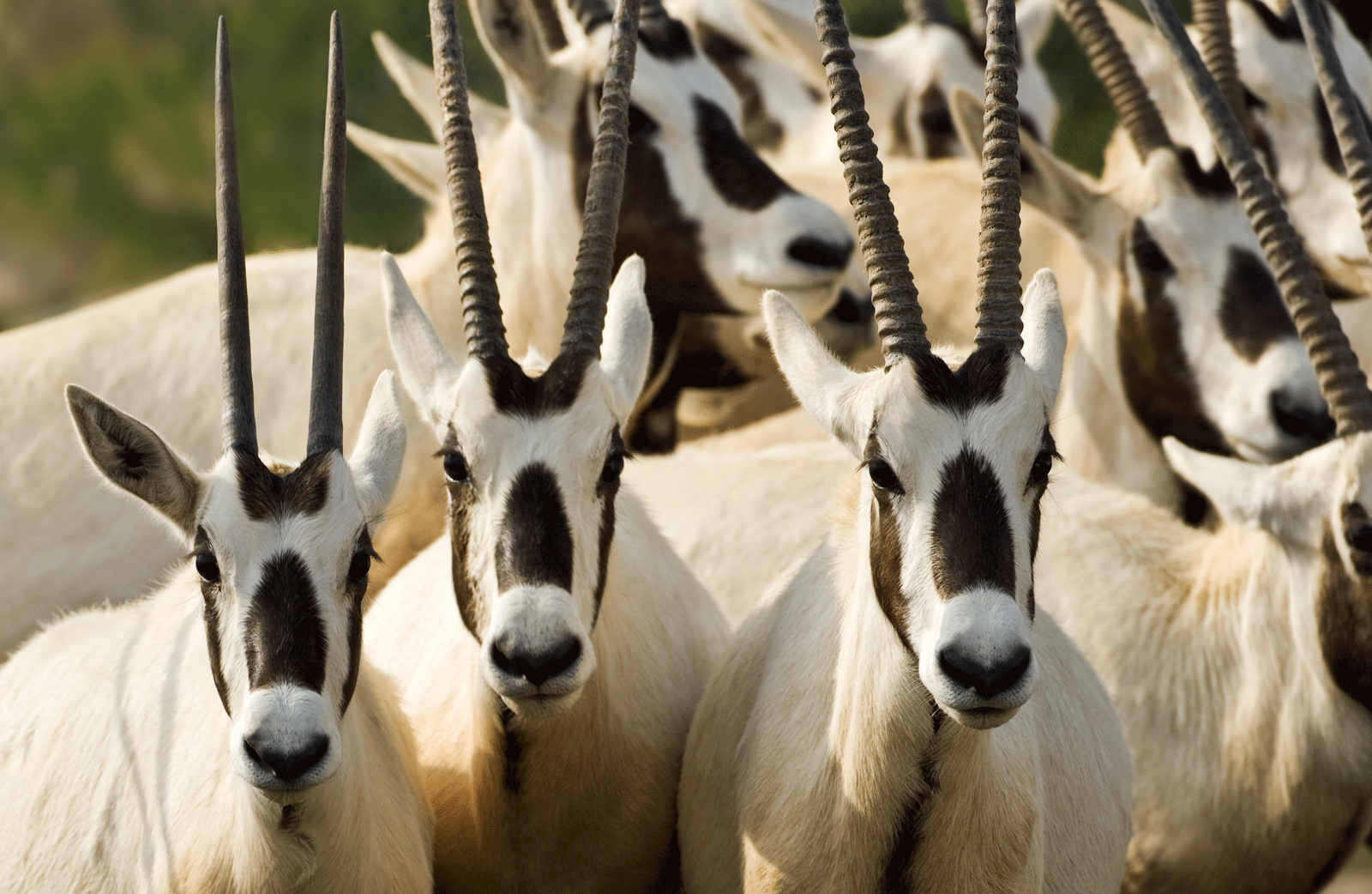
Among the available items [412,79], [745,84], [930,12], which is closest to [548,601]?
[412,79]

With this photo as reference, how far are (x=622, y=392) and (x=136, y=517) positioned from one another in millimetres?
2164

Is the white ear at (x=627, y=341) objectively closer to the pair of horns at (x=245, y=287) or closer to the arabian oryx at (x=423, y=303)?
the pair of horns at (x=245, y=287)

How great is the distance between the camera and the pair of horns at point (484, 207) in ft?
12.4

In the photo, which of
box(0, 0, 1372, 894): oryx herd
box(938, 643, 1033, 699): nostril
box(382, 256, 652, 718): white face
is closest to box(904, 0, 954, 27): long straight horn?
box(0, 0, 1372, 894): oryx herd

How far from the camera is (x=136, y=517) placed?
522 cm

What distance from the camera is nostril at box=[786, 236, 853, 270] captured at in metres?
5.26

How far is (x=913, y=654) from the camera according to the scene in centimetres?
307

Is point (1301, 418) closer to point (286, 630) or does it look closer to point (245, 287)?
point (245, 287)

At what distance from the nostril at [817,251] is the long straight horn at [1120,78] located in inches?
49.4

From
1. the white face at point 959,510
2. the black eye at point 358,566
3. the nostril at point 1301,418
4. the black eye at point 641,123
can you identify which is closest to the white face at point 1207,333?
the nostril at point 1301,418

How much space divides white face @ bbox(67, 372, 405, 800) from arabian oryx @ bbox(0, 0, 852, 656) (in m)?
1.66

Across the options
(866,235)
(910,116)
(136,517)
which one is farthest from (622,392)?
(910,116)

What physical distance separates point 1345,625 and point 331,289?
8.57 ft

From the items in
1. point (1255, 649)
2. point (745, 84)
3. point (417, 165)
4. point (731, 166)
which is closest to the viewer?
point (1255, 649)
